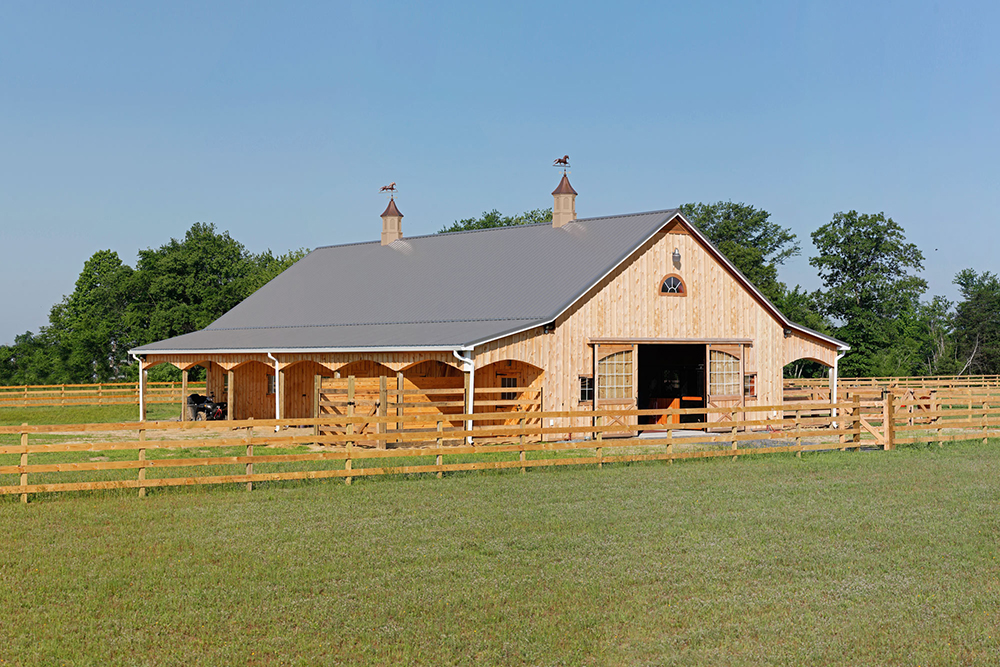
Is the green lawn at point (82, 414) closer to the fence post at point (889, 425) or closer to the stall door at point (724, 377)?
the stall door at point (724, 377)

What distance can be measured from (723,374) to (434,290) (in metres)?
9.22

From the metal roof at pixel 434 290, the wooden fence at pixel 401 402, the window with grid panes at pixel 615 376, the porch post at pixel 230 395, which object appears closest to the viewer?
the wooden fence at pixel 401 402

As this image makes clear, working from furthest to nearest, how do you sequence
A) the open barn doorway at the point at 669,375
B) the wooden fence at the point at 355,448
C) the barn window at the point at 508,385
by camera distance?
the open barn doorway at the point at 669,375
the barn window at the point at 508,385
the wooden fence at the point at 355,448

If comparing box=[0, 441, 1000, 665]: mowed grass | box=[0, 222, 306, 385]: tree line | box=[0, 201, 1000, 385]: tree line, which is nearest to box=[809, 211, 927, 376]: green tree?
box=[0, 201, 1000, 385]: tree line

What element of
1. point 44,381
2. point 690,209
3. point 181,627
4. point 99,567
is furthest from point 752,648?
point 690,209

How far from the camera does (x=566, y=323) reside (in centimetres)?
2727

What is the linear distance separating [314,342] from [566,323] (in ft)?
24.1

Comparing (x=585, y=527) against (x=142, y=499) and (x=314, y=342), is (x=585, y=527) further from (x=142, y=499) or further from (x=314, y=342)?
(x=314, y=342)

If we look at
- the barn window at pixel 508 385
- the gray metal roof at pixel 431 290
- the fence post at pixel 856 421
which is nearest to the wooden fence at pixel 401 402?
the barn window at pixel 508 385

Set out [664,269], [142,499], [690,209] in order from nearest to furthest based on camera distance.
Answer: [142,499], [664,269], [690,209]

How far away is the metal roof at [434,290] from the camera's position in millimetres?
28094

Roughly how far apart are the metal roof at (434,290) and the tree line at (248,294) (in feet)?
96.5

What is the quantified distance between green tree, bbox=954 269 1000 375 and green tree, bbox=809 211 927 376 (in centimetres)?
1346

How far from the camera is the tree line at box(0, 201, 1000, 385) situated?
66438 mm
